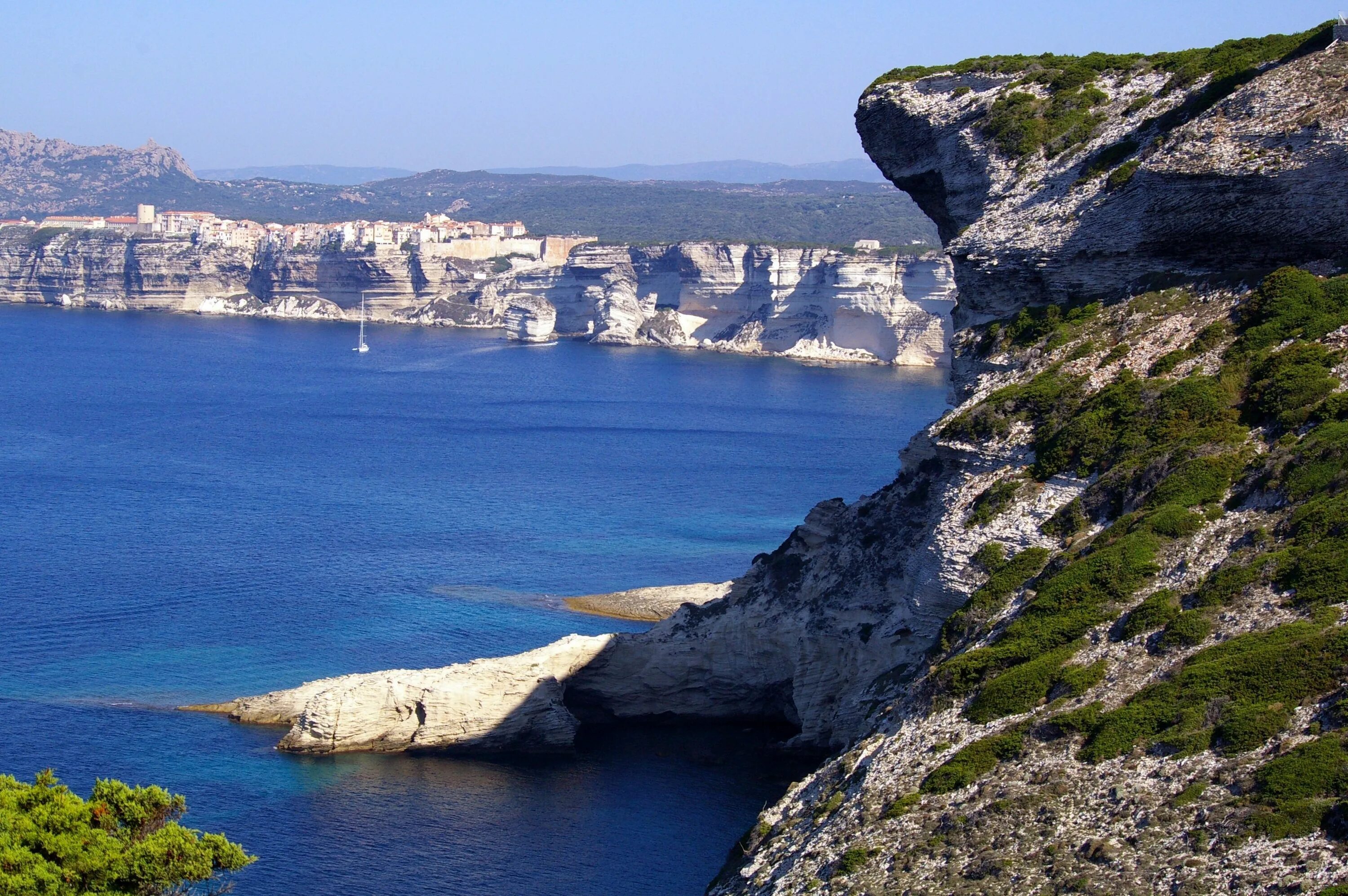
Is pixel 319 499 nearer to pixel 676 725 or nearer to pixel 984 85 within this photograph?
pixel 676 725

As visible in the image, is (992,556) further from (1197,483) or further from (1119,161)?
(1119,161)

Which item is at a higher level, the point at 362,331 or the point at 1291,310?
the point at 1291,310

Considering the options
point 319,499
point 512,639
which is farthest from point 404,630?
point 319,499

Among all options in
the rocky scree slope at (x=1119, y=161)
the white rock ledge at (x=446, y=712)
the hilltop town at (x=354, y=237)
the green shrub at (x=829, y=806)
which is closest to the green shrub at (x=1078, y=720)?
the green shrub at (x=829, y=806)

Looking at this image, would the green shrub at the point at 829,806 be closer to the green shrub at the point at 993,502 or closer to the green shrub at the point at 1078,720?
the green shrub at the point at 1078,720

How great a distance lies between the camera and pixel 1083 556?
70.2 ft

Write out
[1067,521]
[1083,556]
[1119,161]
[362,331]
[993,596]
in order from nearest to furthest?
[1083,556] < [993,596] < [1067,521] < [1119,161] < [362,331]

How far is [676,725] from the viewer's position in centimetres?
3434

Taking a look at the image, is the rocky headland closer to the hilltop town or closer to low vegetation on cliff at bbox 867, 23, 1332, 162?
low vegetation on cliff at bbox 867, 23, 1332, 162

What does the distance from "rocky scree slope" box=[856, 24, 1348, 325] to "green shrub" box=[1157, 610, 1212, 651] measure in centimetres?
889

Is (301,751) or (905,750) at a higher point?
(905,750)

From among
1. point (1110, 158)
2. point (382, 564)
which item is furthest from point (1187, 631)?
point (382, 564)

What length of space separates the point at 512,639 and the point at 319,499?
20.7m

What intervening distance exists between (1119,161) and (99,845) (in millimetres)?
21090
